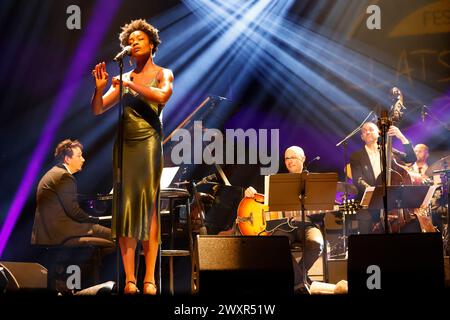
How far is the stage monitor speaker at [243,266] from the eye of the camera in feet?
13.6

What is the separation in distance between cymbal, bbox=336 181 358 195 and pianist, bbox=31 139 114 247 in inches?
105

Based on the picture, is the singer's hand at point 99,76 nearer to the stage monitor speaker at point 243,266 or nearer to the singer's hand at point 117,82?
the singer's hand at point 117,82

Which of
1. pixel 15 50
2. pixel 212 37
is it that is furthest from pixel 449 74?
pixel 15 50

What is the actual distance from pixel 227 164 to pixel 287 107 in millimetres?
1157

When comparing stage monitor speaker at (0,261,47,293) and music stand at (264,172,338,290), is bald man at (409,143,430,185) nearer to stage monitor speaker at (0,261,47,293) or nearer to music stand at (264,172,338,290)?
music stand at (264,172,338,290)

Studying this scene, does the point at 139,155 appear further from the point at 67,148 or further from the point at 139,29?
the point at 67,148

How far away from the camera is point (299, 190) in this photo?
6.58 m

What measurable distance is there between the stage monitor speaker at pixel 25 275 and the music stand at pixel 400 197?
3.23 metres

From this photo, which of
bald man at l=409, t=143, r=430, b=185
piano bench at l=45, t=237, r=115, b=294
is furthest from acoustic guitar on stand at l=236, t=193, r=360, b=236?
bald man at l=409, t=143, r=430, b=185

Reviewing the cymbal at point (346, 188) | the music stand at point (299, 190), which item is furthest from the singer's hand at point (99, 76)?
the cymbal at point (346, 188)

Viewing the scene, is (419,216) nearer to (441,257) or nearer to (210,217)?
(210,217)

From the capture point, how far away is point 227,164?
876 centimetres

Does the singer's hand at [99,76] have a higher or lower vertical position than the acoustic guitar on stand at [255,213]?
higher

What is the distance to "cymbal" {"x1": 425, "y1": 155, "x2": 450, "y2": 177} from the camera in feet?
30.3
